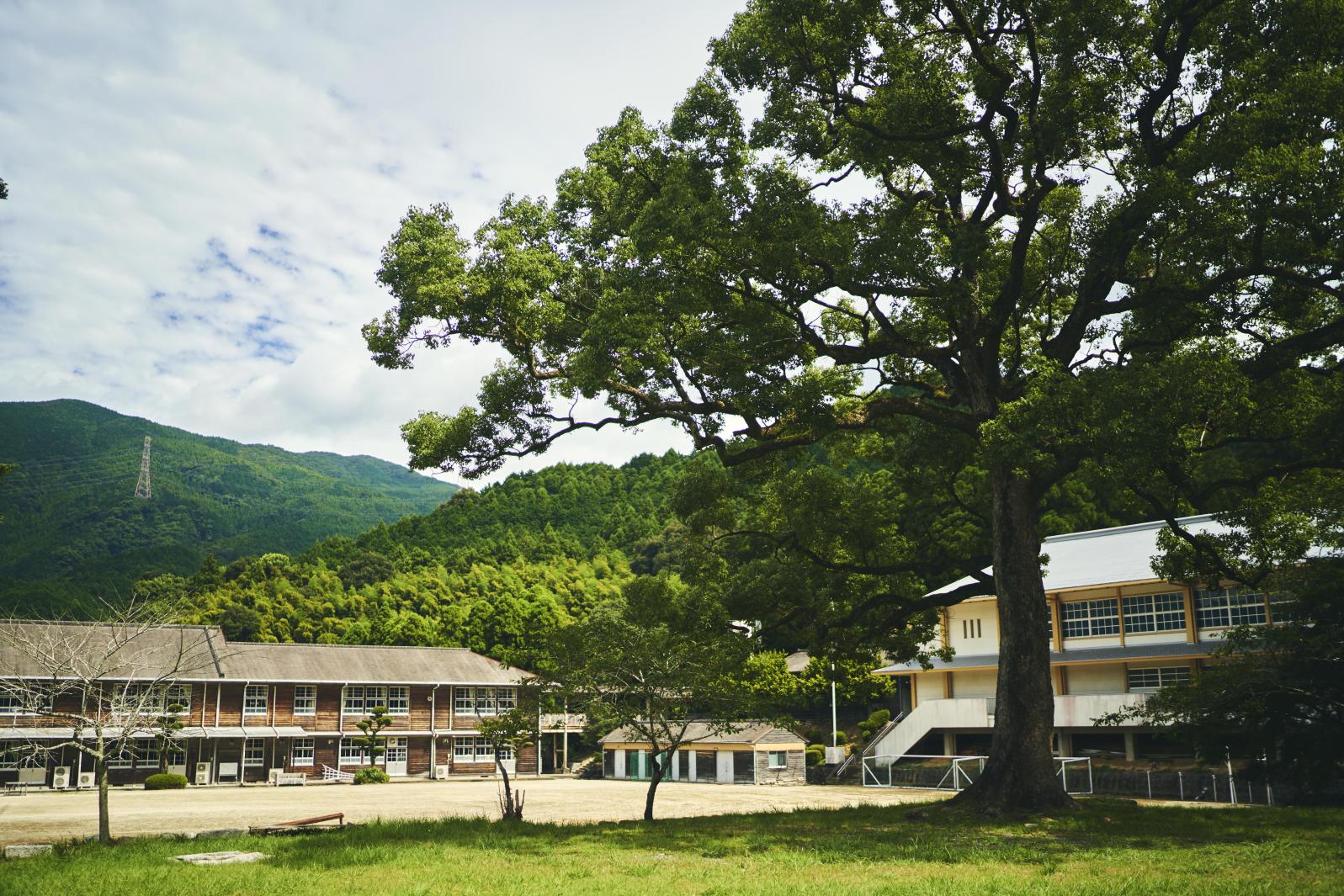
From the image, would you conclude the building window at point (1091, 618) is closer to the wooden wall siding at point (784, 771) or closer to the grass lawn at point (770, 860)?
the wooden wall siding at point (784, 771)

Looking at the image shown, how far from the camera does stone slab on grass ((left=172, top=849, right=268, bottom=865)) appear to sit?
1204 cm

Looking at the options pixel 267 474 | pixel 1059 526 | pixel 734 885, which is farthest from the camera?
pixel 267 474

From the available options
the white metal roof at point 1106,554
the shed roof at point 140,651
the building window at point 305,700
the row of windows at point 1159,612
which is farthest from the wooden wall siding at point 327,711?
the row of windows at point 1159,612

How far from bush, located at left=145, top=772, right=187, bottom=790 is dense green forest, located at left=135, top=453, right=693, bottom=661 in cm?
1191

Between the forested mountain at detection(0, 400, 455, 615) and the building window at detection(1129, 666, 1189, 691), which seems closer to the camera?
the building window at detection(1129, 666, 1189, 691)

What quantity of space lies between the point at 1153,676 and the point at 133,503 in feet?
323

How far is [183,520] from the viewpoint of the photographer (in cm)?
10431

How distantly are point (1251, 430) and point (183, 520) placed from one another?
10609 cm

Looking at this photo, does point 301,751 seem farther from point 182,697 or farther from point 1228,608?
point 1228,608

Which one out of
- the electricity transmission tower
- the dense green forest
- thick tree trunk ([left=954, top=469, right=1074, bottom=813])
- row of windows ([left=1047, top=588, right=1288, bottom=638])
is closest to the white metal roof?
row of windows ([left=1047, top=588, right=1288, bottom=638])

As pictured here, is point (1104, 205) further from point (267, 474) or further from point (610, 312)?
point (267, 474)

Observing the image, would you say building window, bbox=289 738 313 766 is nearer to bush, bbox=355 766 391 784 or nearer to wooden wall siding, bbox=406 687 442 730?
bush, bbox=355 766 391 784

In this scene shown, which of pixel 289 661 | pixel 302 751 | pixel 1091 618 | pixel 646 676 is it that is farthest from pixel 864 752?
pixel 289 661

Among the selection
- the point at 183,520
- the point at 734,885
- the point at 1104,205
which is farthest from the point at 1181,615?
the point at 183,520
